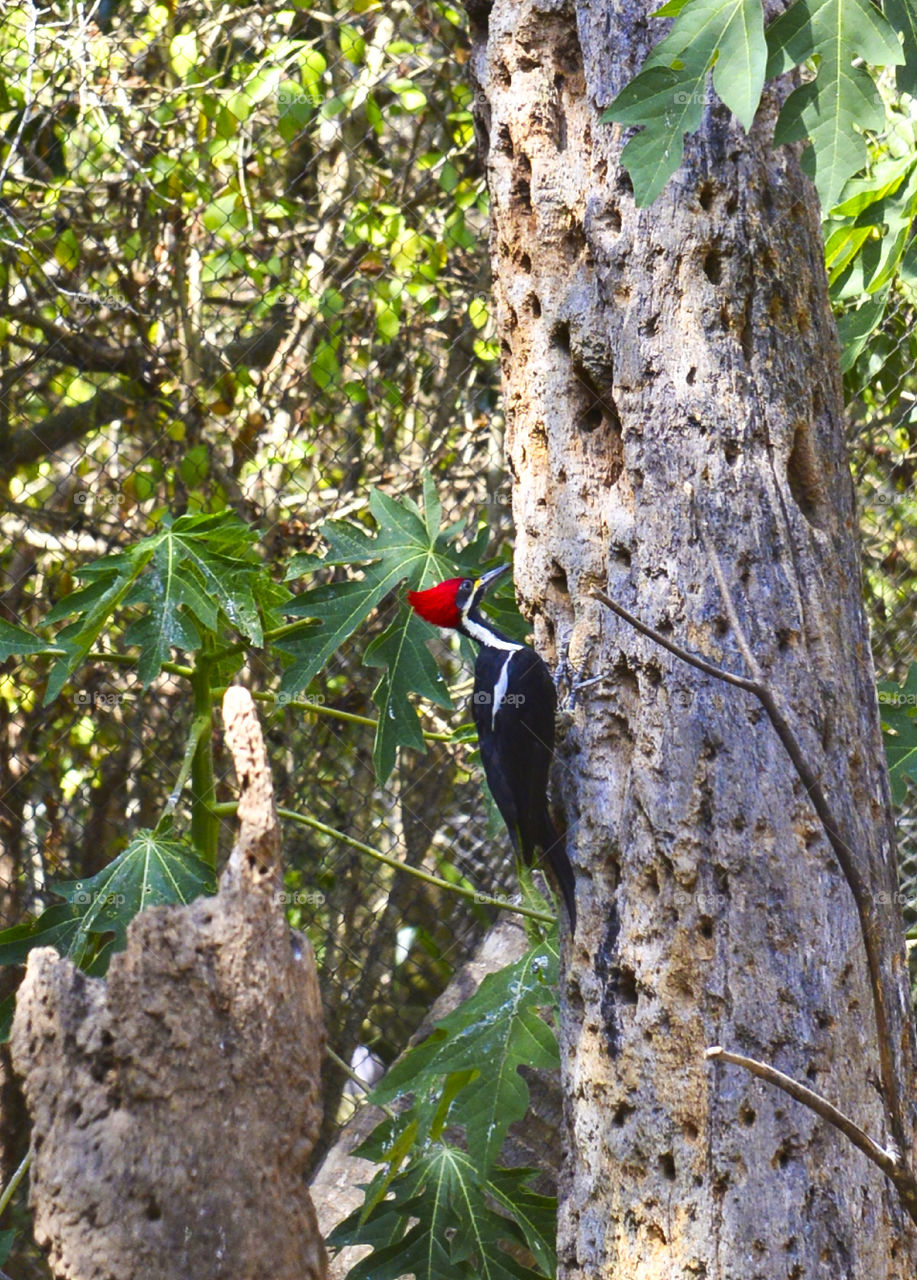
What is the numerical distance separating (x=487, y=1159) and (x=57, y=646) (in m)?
1.27

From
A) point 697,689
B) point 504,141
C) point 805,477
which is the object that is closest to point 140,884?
point 697,689

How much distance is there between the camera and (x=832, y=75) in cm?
158

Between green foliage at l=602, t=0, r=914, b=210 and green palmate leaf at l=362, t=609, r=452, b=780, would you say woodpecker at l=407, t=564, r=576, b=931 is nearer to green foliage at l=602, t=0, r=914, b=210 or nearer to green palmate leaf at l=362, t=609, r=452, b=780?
green palmate leaf at l=362, t=609, r=452, b=780

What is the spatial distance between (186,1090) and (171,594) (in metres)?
1.25

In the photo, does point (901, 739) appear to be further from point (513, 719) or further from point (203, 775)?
point (203, 775)

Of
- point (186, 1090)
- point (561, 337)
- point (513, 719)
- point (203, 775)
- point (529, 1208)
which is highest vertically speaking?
point (561, 337)

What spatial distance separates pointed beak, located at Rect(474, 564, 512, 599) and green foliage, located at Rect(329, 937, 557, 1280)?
0.77 meters

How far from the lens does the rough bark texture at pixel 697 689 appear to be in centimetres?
161

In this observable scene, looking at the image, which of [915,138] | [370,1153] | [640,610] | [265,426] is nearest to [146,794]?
[265,426]

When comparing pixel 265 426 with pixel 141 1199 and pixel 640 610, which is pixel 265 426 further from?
pixel 141 1199

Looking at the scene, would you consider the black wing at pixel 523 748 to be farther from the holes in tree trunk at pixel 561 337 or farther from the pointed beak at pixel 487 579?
the holes in tree trunk at pixel 561 337

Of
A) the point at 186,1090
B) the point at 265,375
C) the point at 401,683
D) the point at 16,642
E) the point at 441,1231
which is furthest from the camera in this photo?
the point at 265,375

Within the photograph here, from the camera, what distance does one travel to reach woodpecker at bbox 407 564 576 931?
2096 millimetres

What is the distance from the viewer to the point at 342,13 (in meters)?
3.75
